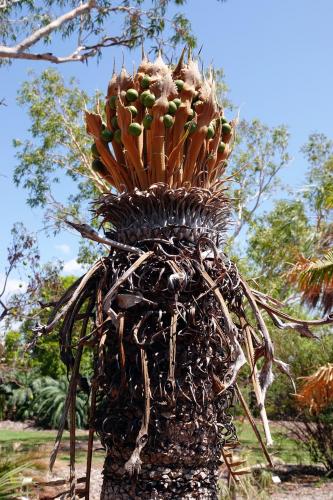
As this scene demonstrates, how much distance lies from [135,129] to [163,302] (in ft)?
2.67

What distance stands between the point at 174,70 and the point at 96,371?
5.08ft

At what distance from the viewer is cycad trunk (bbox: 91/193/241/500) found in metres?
2.53

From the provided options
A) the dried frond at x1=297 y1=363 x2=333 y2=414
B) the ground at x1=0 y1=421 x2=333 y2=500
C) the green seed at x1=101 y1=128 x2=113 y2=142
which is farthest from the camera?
the dried frond at x1=297 y1=363 x2=333 y2=414

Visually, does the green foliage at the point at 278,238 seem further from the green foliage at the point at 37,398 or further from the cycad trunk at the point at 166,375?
the cycad trunk at the point at 166,375

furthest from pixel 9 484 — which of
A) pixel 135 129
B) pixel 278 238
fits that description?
pixel 278 238

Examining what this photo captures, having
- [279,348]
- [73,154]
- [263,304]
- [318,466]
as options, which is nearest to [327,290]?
[279,348]

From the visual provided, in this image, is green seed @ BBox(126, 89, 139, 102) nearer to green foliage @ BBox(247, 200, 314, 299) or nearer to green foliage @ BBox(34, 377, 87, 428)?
green foliage @ BBox(247, 200, 314, 299)

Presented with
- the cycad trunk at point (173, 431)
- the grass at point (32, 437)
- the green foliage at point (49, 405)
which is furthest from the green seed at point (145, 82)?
the green foliage at point (49, 405)

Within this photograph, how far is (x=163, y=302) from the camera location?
8.71 ft

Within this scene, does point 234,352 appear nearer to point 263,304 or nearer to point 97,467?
point 263,304

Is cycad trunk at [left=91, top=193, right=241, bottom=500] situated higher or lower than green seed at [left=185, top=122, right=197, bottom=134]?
lower

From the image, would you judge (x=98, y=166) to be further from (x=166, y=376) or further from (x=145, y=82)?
(x=166, y=376)

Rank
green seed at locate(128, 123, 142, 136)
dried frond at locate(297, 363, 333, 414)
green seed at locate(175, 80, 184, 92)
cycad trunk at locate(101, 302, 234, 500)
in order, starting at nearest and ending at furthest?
cycad trunk at locate(101, 302, 234, 500) < green seed at locate(128, 123, 142, 136) < green seed at locate(175, 80, 184, 92) < dried frond at locate(297, 363, 333, 414)

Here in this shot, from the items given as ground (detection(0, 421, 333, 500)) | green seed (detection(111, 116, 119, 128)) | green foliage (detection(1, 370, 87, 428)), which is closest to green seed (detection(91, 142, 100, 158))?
green seed (detection(111, 116, 119, 128))
